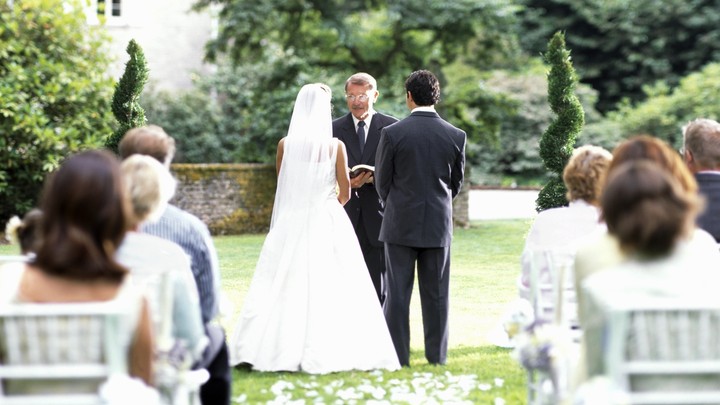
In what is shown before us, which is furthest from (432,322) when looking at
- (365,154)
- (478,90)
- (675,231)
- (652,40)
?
(652,40)

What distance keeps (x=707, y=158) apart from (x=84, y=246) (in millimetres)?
4065

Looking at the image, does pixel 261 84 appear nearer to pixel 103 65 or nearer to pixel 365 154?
pixel 103 65

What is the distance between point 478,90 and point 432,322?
15.7 metres

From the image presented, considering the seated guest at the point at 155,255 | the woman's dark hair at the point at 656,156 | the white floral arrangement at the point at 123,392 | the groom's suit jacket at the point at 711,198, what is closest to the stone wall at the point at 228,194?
the groom's suit jacket at the point at 711,198

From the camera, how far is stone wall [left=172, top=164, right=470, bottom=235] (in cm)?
1981

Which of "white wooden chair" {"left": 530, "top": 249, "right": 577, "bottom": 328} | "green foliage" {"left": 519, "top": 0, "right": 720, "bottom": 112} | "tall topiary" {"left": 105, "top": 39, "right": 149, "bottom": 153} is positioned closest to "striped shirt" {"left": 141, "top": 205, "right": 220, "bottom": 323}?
"white wooden chair" {"left": 530, "top": 249, "right": 577, "bottom": 328}

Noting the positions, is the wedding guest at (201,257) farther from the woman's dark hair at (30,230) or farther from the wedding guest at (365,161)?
the wedding guest at (365,161)

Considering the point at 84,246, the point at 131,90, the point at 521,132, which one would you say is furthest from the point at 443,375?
the point at 521,132

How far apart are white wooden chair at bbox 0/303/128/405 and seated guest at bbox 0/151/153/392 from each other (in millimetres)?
30

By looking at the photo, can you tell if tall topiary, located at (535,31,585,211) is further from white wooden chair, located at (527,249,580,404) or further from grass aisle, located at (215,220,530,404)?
white wooden chair, located at (527,249,580,404)

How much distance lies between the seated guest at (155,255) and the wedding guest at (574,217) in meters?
1.71

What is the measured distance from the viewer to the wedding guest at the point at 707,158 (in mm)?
6430

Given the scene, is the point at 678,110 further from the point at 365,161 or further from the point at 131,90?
the point at 365,161

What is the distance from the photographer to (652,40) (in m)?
36.7
